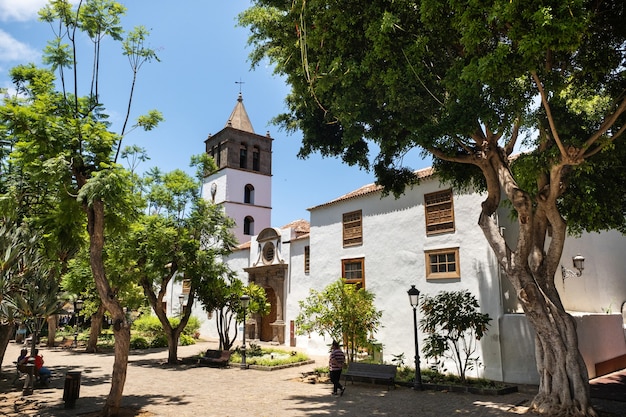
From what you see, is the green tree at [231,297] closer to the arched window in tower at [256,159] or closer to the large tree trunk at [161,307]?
the large tree trunk at [161,307]

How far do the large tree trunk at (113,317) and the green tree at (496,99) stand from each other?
213 inches

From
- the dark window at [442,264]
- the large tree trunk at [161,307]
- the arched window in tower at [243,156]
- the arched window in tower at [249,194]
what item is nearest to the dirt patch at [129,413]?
the large tree trunk at [161,307]

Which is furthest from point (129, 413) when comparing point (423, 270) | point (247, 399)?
point (423, 270)

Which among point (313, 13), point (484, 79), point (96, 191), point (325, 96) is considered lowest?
point (96, 191)

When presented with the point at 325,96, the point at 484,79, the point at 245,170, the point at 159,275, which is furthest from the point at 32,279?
the point at 245,170

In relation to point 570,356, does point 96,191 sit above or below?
above

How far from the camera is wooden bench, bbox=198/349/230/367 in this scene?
17891 mm

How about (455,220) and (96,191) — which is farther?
(455,220)

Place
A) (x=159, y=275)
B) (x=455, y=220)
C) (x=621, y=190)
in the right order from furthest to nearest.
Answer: (x=159, y=275) → (x=455, y=220) → (x=621, y=190)

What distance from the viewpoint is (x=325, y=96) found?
10984mm

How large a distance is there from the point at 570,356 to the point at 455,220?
6.66 m

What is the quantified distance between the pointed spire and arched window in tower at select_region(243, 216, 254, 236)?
Answer: 24.9ft

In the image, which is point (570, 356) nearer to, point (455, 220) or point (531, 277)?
point (531, 277)

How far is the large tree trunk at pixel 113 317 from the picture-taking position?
9.20 m
